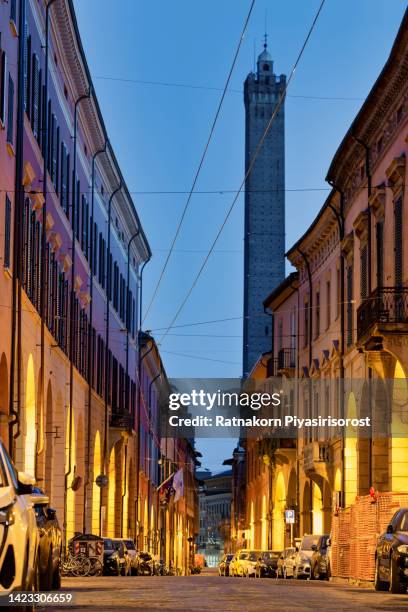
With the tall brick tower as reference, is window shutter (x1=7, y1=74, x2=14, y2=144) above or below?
below

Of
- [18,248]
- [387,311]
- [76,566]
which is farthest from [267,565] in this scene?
[18,248]

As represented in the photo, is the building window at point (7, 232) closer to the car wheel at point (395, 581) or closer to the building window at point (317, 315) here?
the car wheel at point (395, 581)

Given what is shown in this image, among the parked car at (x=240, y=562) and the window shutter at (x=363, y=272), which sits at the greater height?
the window shutter at (x=363, y=272)

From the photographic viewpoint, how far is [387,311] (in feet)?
124

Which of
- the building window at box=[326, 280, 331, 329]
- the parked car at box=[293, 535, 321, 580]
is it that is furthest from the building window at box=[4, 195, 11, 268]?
the building window at box=[326, 280, 331, 329]

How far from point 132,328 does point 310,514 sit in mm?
17540

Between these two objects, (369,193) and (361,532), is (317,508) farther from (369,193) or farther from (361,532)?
(361,532)

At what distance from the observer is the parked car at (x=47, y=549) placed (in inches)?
808

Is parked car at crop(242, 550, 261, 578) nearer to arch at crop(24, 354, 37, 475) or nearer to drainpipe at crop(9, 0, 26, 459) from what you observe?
arch at crop(24, 354, 37, 475)

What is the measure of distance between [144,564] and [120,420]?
9.96m

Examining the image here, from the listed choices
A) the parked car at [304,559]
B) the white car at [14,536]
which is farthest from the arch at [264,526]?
the white car at [14,536]

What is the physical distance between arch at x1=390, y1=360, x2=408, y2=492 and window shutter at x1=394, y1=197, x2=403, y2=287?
2576 mm

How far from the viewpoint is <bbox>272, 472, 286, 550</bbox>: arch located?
70562mm

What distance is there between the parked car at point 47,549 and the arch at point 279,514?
158 ft
